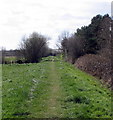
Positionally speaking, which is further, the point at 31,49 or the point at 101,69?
the point at 31,49

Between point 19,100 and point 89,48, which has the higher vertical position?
point 89,48

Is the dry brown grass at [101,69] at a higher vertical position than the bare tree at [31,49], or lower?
lower

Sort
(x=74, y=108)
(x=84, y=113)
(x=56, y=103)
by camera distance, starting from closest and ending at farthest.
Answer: (x=84, y=113) → (x=74, y=108) → (x=56, y=103)

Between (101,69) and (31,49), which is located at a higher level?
(31,49)

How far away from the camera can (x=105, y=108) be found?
8672 mm

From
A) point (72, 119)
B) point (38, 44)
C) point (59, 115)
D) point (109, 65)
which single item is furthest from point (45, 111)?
point (38, 44)

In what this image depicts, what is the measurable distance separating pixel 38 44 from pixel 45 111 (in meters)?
45.3

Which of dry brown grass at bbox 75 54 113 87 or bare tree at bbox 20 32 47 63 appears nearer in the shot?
dry brown grass at bbox 75 54 113 87

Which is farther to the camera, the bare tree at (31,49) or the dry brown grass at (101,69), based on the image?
the bare tree at (31,49)

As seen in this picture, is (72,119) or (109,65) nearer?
(72,119)

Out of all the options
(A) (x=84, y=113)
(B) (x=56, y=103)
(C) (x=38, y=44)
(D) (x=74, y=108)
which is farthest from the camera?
(C) (x=38, y=44)

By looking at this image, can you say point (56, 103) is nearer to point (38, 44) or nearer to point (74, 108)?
point (74, 108)

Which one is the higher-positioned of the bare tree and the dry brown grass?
the bare tree

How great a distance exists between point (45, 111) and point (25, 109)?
27.4 inches
